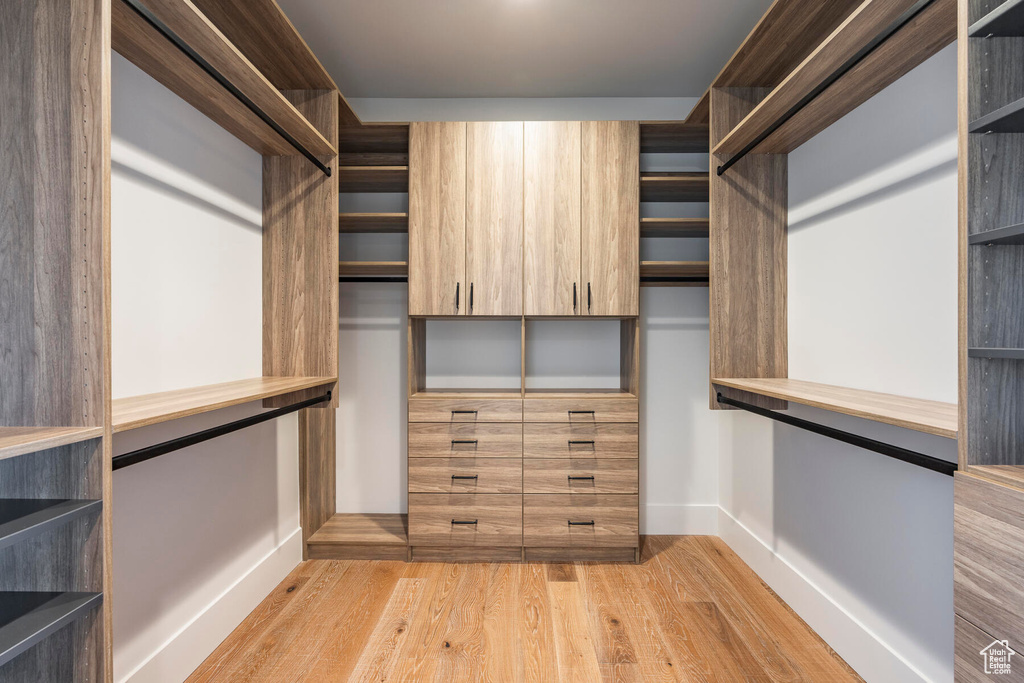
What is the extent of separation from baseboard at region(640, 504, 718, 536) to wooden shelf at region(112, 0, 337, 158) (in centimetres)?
→ 275

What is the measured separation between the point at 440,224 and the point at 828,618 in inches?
94.9

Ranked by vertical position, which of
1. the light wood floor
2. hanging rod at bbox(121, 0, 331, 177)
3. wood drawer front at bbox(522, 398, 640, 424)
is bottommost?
the light wood floor

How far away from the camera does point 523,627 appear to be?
212cm

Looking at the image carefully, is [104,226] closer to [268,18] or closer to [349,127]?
[268,18]

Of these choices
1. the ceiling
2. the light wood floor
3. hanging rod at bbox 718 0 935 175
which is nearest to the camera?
hanging rod at bbox 718 0 935 175

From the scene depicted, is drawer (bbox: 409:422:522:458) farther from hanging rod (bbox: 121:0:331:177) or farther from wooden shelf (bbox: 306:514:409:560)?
hanging rod (bbox: 121:0:331:177)

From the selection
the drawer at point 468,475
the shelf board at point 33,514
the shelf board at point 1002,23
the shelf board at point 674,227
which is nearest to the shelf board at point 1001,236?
the shelf board at point 1002,23

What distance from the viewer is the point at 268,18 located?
1.92 meters

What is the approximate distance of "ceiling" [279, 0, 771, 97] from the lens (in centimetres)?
230

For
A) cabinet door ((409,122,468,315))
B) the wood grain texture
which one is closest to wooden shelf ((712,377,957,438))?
the wood grain texture

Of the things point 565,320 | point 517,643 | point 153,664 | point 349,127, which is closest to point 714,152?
point 565,320

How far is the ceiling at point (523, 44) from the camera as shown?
2297 mm

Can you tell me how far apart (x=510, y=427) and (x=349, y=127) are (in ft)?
5.94

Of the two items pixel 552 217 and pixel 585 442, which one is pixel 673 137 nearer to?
pixel 552 217
